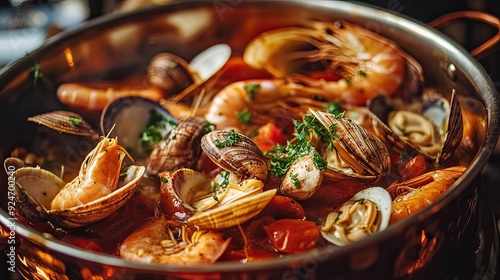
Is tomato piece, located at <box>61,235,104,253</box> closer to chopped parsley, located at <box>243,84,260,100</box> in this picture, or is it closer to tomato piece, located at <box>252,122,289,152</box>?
tomato piece, located at <box>252,122,289,152</box>

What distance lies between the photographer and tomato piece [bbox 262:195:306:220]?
1.63 m

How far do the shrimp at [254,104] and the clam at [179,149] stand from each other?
284 mm

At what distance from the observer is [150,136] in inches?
80.7

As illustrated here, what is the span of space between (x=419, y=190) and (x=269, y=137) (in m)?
0.54

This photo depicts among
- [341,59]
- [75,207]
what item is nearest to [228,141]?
[75,207]

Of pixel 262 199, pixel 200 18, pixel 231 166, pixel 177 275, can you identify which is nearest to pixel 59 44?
pixel 200 18

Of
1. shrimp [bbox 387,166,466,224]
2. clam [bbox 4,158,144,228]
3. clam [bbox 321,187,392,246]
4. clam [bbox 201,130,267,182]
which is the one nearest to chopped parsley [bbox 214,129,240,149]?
clam [bbox 201,130,267,182]

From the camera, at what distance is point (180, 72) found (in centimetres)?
243

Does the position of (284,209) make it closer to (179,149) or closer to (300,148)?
(300,148)

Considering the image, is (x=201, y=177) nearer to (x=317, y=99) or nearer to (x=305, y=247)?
(x=305, y=247)

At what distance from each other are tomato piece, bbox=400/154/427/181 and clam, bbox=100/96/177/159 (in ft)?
2.44

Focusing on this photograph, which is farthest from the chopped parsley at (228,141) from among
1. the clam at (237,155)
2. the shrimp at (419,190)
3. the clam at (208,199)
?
the shrimp at (419,190)

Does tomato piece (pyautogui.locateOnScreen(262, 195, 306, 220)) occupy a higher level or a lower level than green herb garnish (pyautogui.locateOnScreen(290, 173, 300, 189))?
lower

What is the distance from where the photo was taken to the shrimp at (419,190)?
163 cm
